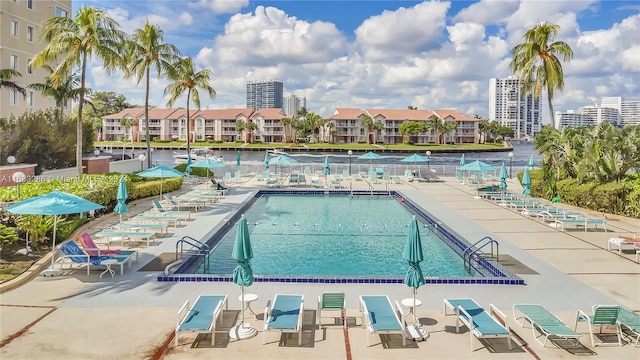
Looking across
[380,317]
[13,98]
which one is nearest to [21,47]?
[13,98]

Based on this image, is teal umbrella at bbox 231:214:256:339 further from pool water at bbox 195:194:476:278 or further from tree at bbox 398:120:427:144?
tree at bbox 398:120:427:144

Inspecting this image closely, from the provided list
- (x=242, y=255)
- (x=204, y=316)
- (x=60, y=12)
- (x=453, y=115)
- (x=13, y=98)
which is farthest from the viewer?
(x=453, y=115)

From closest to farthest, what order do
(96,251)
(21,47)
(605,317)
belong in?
(605,317) → (96,251) → (21,47)

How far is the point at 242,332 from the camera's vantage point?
25.4 feet

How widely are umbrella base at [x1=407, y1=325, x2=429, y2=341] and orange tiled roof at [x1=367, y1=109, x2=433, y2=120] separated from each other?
4189 inches

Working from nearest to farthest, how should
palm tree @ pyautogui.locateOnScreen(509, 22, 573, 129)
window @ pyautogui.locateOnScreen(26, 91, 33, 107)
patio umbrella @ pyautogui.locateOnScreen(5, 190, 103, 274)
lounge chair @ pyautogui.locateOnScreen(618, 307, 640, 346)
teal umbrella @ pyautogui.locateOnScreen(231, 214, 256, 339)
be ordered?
lounge chair @ pyautogui.locateOnScreen(618, 307, 640, 346)
teal umbrella @ pyautogui.locateOnScreen(231, 214, 256, 339)
patio umbrella @ pyautogui.locateOnScreen(5, 190, 103, 274)
palm tree @ pyautogui.locateOnScreen(509, 22, 573, 129)
window @ pyautogui.locateOnScreen(26, 91, 33, 107)

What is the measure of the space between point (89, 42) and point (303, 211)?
42.0 feet

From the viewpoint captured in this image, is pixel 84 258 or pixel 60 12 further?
pixel 60 12

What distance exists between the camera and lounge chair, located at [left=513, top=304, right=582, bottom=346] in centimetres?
730

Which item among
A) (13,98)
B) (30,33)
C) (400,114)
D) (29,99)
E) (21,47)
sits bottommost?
(13,98)

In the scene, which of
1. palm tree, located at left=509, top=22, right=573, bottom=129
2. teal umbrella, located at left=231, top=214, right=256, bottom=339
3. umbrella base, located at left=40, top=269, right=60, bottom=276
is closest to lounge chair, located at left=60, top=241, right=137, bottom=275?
umbrella base, located at left=40, top=269, right=60, bottom=276

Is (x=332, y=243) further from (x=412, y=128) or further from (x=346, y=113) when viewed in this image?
(x=346, y=113)

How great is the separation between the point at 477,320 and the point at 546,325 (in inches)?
45.1

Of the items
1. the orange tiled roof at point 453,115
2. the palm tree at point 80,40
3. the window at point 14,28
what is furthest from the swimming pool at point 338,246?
the orange tiled roof at point 453,115
